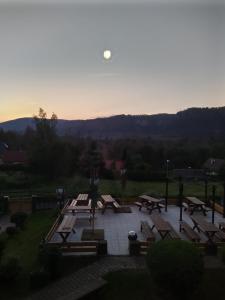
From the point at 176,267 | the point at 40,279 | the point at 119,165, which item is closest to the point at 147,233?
the point at 40,279

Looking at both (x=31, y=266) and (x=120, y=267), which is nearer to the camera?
(x=120, y=267)

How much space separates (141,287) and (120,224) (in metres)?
4.65

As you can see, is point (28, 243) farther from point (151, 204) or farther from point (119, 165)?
point (119, 165)

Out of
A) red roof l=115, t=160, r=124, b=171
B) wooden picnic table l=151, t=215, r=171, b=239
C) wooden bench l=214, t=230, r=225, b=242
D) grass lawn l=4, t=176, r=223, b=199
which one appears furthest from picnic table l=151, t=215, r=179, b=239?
red roof l=115, t=160, r=124, b=171

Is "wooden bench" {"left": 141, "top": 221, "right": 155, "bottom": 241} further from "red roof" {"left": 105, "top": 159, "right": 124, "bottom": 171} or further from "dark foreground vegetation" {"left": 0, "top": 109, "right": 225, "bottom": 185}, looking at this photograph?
"red roof" {"left": 105, "top": 159, "right": 124, "bottom": 171}

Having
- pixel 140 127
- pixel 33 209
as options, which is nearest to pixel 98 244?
pixel 33 209

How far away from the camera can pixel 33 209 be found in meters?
17.0

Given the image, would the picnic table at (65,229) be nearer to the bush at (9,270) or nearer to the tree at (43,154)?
the bush at (9,270)

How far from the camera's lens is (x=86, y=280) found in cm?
784

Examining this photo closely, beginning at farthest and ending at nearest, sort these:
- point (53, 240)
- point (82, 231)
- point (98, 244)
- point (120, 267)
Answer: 1. point (82, 231)
2. point (53, 240)
3. point (98, 244)
4. point (120, 267)

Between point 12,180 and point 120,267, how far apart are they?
767 inches

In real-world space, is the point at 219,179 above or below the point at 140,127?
below

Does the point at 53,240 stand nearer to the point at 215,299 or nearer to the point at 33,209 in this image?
the point at 215,299

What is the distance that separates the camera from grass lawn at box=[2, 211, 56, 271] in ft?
30.5
